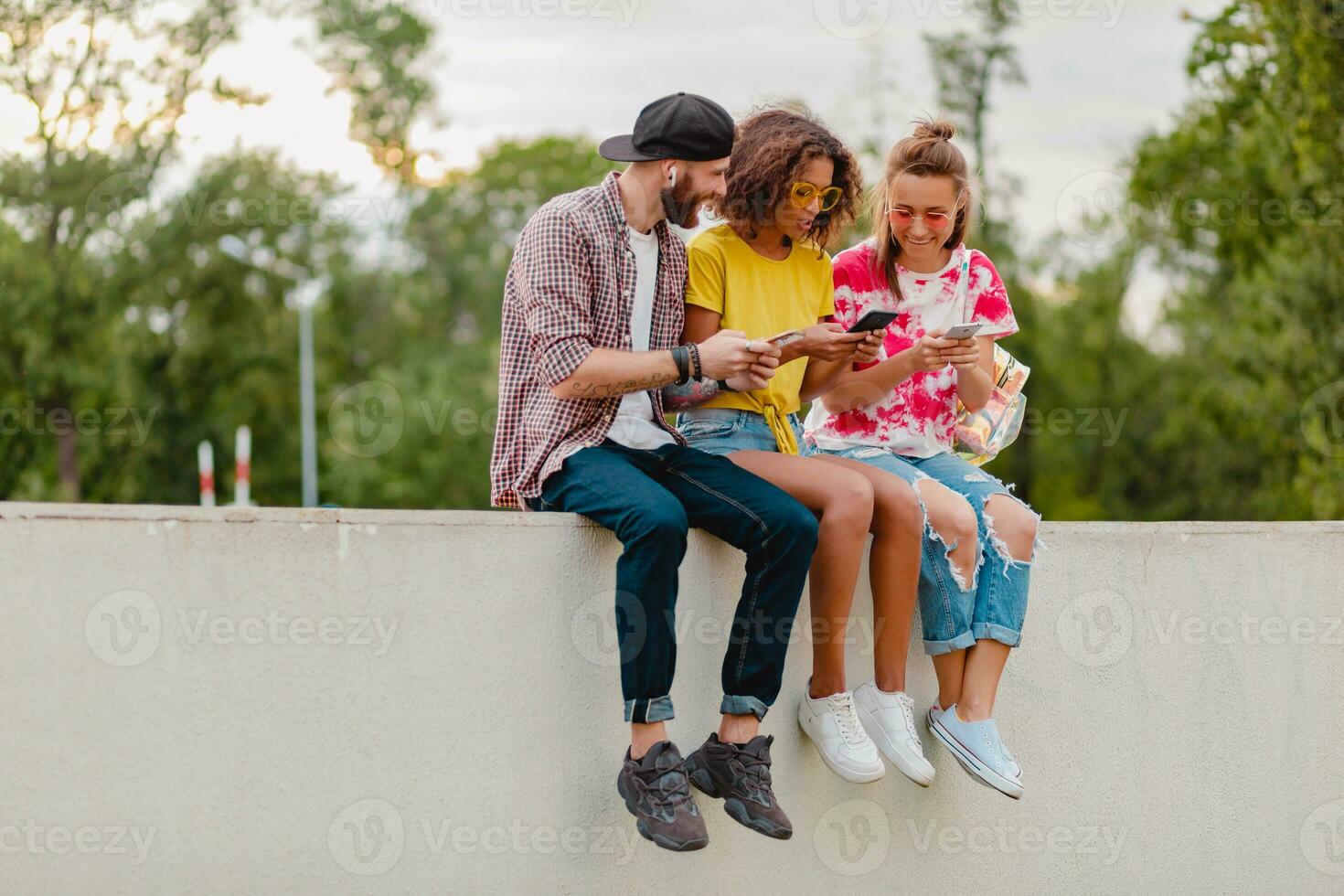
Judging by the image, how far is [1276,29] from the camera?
11.0 metres

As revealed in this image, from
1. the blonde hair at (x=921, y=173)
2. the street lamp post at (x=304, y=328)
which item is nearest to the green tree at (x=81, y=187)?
the street lamp post at (x=304, y=328)

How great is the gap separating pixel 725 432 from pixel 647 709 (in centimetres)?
85

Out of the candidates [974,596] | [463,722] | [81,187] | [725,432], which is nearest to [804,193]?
[725,432]

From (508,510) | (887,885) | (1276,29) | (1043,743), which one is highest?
(1276,29)

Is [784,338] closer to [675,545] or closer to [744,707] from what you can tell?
[675,545]

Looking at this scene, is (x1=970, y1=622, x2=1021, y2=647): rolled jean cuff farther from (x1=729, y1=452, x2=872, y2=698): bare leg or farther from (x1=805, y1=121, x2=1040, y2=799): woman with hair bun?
(x1=729, y1=452, x2=872, y2=698): bare leg

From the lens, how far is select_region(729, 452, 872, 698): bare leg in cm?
344

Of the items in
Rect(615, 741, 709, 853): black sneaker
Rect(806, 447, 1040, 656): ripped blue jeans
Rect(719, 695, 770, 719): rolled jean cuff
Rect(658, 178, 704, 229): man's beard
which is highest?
Rect(658, 178, 704, 229): man's beard

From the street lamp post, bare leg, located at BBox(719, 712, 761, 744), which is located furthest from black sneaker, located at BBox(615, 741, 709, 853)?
the street lamp post

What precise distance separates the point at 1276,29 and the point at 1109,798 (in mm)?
9095

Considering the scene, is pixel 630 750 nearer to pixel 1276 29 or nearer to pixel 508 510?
pixel 508 510

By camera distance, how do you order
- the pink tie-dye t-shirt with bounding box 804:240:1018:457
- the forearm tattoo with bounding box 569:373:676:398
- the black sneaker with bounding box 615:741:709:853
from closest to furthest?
the black sneaker with bounding box 615:741:709:853 → the forearm tattoo with bounding box 569:373:676:398 → the pink tie-dye t-shirt with bounding box 804:240:1018:457

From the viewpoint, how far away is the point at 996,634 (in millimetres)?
3568

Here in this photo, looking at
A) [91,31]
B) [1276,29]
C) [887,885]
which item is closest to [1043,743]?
[887,885]
